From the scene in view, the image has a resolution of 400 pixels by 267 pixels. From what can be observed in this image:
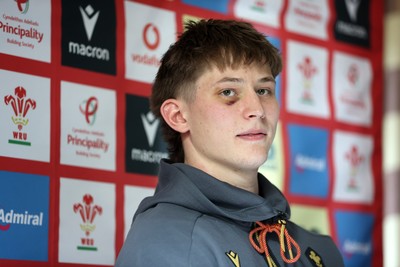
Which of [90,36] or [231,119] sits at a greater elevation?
[90,36]

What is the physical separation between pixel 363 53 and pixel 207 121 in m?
1.31

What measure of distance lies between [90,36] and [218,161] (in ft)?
2.04

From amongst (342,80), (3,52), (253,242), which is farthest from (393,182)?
(3,52)

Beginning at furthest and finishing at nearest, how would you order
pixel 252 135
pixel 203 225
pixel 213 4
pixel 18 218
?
pixel 213 4 → pixel 18 218 → pixel 252 135 → pixel 203 225

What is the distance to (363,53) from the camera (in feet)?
10.8

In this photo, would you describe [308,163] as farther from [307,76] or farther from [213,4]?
[213,4]

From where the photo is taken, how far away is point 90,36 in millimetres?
2527

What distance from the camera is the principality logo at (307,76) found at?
3.08m

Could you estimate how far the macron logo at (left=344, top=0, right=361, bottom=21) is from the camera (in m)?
3.28

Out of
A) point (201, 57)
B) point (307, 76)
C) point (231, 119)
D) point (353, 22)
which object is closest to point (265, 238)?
point (231, 119)

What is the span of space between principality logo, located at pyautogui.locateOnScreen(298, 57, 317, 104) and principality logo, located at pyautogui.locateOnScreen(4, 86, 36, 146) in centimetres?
Result: 111

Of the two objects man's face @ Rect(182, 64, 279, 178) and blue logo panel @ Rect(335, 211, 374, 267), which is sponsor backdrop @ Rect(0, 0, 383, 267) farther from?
man's face @ Rect(182, 64, 279, 178)

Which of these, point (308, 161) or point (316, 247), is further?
point (308, 161)

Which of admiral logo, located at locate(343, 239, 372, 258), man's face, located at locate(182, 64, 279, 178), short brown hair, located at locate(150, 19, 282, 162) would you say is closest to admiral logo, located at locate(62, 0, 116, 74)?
short brown hair, located at locate(150, 19, 282, 162)
